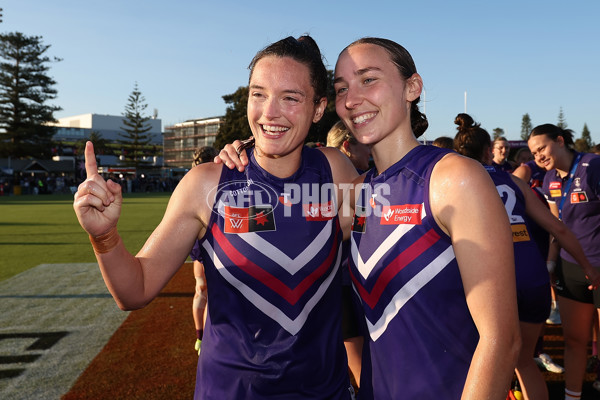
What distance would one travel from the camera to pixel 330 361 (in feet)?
7.45

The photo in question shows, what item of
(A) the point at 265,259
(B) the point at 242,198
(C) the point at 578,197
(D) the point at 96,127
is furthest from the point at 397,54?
(D) the point at 96,127

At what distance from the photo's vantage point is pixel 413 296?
180 centimetres

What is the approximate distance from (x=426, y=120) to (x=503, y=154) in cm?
606

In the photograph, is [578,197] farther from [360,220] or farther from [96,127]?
[96,127]

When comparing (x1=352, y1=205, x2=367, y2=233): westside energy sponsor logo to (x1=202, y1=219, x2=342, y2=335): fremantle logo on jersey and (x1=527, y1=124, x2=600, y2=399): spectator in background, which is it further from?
(x1=527, y1=124, x2=600, y2=399): spectator in background

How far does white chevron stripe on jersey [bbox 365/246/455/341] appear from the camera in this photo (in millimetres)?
1715

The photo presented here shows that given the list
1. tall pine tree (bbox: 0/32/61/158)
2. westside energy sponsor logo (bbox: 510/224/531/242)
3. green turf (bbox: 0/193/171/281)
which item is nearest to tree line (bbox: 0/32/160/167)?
tall pine tree (bbox: 0/32/61/158)

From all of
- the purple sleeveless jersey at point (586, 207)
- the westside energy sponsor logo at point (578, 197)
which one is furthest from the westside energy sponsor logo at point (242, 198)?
the westside energy sponsor logo at point (578, 197)

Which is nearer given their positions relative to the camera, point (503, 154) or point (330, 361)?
point (330, 361)

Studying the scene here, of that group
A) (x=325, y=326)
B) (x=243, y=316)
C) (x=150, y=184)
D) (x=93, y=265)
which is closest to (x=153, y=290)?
(x=243, y=316)

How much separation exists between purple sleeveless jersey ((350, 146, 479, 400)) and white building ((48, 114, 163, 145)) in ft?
473

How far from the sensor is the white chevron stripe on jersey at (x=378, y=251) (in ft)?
5.95

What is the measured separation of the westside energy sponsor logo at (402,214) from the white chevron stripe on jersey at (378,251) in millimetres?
19

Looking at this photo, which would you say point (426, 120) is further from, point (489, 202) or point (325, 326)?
point (325, 326)
